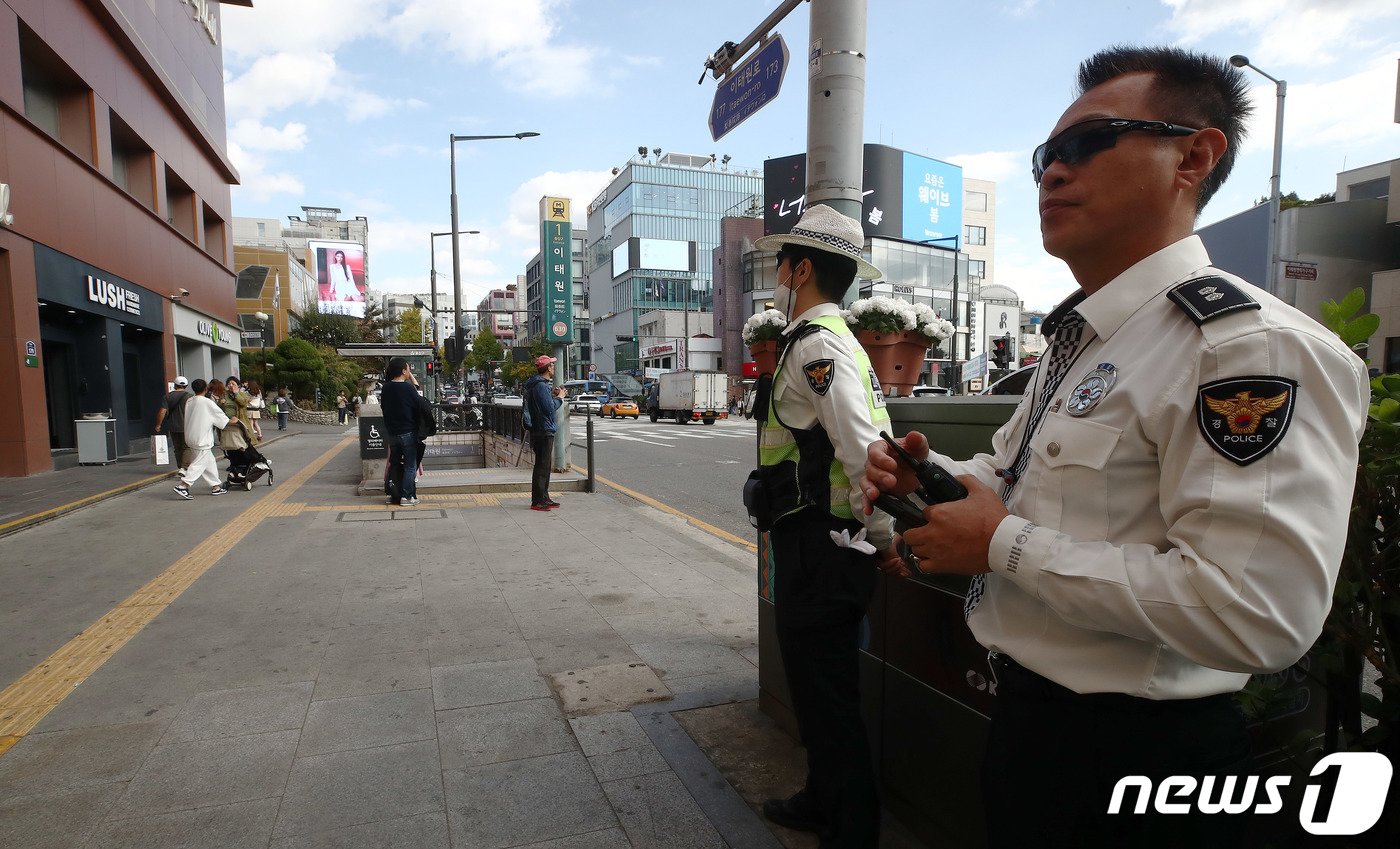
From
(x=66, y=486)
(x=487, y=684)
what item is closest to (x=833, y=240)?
(x=487, y=684)

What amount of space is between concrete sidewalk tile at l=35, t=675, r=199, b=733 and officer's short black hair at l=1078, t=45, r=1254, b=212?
421cm

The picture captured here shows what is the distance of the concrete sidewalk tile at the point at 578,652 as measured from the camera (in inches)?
160

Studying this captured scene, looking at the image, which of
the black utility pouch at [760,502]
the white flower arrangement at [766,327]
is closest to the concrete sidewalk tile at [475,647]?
the white flower arrangement at [766,327]

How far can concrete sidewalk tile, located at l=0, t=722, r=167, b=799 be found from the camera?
285 cm

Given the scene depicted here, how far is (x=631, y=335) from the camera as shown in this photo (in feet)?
259

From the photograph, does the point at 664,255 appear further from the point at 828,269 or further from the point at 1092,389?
the point at 1092,389

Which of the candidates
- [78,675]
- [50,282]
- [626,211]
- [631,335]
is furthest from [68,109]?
[626,211]

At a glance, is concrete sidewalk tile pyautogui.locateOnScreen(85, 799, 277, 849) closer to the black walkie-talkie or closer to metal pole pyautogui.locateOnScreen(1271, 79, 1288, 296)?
the black walkie-talkie

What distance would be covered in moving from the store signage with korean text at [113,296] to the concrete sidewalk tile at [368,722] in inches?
586

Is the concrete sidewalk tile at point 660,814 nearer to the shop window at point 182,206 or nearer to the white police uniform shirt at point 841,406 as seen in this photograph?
the white police uniform shirt at point 841,406

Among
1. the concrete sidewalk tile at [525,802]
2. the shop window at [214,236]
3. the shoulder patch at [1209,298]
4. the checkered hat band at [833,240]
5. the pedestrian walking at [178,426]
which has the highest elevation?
the shop window at [214,236]

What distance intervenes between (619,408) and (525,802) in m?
38.9

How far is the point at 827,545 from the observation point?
2.20 meters

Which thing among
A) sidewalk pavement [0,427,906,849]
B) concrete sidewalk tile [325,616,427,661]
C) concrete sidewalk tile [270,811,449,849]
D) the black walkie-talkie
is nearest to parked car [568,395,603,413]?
sidewalk pavement [0,427,906,849]
